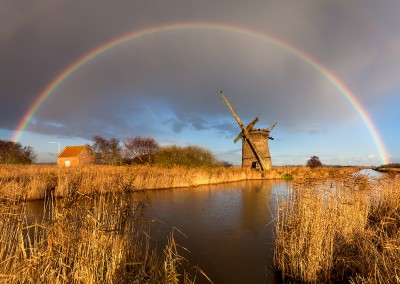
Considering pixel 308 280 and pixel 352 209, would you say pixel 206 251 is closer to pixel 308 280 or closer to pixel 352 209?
pixel 308 280

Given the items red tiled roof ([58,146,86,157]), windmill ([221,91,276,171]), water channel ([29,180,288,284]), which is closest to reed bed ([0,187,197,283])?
water channel ([29,180,288,284])

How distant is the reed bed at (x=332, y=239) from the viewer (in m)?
4.63

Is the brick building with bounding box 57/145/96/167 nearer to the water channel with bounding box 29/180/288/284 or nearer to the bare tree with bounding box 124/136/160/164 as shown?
the bare tree with bounding box 124/136/160/164

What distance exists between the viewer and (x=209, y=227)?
9.58 meters

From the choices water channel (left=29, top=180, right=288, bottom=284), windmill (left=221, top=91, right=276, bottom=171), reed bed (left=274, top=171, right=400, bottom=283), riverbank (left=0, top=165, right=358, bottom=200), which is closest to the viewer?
reed bed (left=274, top=171, right=400, bottom=283)

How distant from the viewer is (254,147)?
32.6m

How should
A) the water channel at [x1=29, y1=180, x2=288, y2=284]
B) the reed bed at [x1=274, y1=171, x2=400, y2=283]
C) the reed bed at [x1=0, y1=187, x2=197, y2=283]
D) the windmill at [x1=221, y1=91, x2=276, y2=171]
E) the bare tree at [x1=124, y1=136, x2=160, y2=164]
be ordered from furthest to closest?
the bare tree at [x1=124, y1=136, x2=160, y2=164], the windmill at [x1=221, y1=91, x2=276, y2=171], the water channel at [x1=29, y1=180, x2=288, y2=284], the reed bed at [x1=274, y1=171, x2=400, y2=283], the reed bed at [x1=0, y1=187, x2=197, y2=283]

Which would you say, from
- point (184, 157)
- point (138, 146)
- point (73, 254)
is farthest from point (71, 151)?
point (73, 254)

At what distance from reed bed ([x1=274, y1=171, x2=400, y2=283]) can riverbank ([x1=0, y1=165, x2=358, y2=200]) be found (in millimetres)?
647

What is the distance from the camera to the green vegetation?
3481 centimetres

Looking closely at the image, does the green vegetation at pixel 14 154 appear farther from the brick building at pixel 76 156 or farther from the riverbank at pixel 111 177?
the riverbank at pixel 111 177

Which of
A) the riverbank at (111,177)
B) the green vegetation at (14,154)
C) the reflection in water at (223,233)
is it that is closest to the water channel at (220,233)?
the reflection in water at (223,233)

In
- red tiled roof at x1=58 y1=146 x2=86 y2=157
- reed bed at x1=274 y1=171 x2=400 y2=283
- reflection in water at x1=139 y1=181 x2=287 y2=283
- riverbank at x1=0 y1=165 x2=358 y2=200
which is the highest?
red tiled roof at x1=58 y1=146 x2=86 y2=157

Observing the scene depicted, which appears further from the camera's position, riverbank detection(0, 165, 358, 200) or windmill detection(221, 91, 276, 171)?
windmill detection(221, 91, 276, 171)
